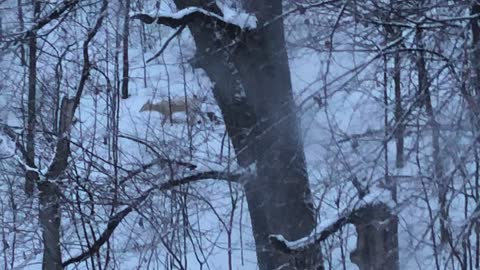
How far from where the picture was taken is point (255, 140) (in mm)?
6910

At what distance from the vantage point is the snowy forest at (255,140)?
17.3 feet

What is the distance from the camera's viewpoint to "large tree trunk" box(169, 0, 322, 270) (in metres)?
6.86

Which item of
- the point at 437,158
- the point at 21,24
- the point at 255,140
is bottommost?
the point at 437,158

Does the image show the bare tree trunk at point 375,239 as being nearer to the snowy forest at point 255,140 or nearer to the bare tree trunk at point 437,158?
the snowy forest at point 255,140

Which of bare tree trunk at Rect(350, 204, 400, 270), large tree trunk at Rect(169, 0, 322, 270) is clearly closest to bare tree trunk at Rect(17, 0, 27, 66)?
large tree trunk at Rect(169, 0, 322, 270)

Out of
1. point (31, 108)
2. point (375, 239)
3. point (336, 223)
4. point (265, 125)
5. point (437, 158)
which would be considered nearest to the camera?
point (437, 158)

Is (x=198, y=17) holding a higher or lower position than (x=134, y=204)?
higher

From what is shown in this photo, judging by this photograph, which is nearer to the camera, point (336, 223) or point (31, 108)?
point (336, 223)

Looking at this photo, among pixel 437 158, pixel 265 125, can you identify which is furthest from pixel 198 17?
pixel 437 158

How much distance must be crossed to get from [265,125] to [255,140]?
13 centimetres

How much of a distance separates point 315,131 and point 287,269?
1642 mm

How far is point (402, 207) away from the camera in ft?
17.8

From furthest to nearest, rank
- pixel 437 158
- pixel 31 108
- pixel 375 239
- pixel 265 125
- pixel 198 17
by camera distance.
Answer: pixel 31 108 → pixel 198 17 → pixel 375 239 → pixel 265 125 → pixel 437 158

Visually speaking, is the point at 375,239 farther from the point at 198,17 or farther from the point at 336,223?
the point at 198,17
